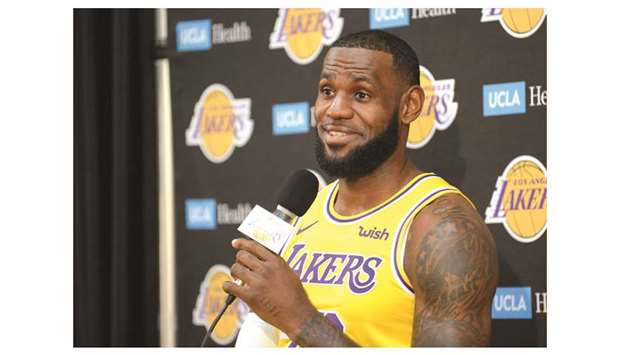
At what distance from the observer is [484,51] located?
101 inches

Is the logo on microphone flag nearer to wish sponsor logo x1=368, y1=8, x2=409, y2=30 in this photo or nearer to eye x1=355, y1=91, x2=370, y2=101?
eye x1=355, y1=91, x2=370, y2=101

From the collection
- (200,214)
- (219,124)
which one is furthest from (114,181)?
(219,124)

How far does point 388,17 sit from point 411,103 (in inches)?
27.8

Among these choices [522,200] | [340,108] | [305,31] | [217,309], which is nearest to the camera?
[340,108]

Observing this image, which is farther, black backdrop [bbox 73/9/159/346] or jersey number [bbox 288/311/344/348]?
black backdrop [bbox 73/9/159/346]

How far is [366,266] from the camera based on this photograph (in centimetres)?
195

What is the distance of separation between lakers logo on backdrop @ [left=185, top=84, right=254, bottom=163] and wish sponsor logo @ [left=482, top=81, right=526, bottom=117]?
0.89m

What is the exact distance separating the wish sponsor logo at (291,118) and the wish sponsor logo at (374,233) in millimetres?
920

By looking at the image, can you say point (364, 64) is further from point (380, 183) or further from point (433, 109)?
point (433, 109)

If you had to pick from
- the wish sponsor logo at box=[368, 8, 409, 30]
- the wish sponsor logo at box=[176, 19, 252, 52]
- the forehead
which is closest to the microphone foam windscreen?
the forehead

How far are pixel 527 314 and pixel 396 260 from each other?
0.80m

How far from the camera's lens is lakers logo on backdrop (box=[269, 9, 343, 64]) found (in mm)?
2818
